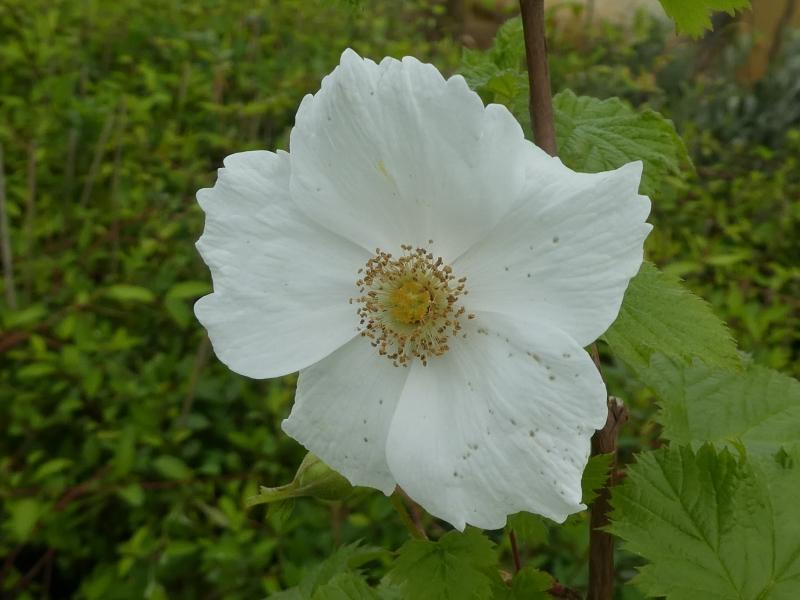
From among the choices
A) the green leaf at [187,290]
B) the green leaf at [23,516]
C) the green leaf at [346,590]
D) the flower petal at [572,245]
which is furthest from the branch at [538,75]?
the green leaf at [23,516]

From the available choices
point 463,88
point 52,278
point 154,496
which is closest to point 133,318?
point 52,278

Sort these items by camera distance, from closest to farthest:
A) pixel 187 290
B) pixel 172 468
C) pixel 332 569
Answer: pixel 332 569, pixel 172 468, pixel 187 290

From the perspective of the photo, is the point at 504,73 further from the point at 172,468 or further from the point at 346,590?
the point at 172,468

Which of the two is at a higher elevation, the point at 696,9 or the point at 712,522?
the point at 696,9

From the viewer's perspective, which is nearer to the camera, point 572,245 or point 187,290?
point 572,245

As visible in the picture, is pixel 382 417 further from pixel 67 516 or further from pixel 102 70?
pixel 102 70

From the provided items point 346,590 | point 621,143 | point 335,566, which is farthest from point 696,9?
point 335,566

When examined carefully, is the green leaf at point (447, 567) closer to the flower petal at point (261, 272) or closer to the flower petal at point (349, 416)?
the flower petal at point (349, 416)

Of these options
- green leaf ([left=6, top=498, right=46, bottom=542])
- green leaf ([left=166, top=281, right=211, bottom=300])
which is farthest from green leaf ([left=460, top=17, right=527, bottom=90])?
green leaf ([left=6, top=498, right=46, bottom=542])
